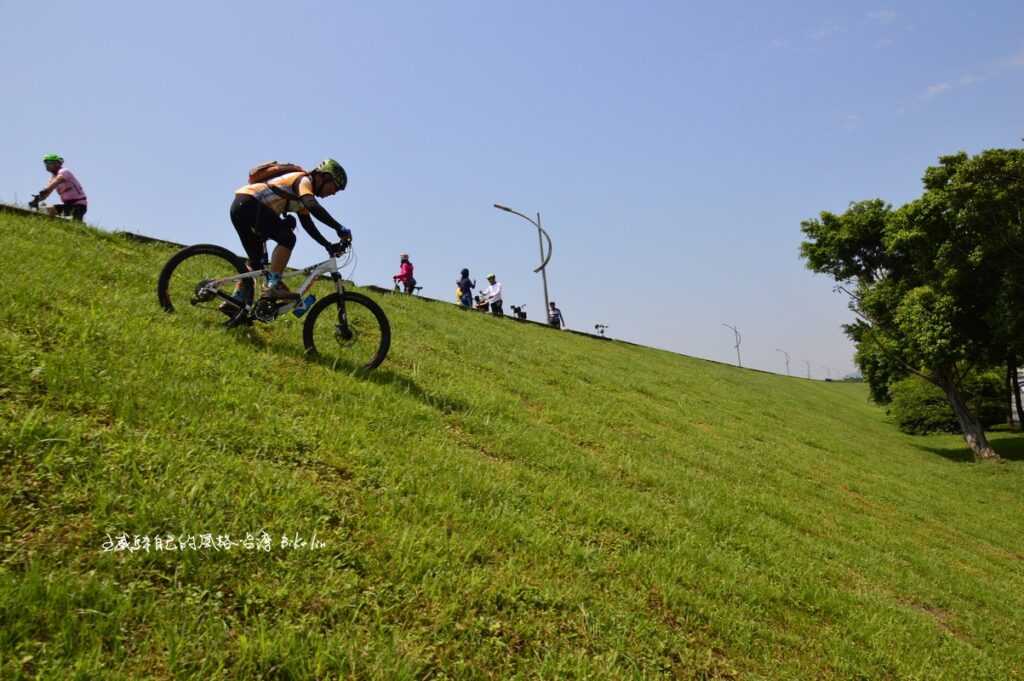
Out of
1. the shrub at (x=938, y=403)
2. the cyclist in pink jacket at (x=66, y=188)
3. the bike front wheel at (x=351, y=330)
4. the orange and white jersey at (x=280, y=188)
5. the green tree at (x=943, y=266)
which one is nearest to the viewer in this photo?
the orange and white jersey at (x=280, y=188)

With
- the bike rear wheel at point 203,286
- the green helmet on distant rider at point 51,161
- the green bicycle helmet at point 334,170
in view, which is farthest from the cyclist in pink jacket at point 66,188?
the green bicycle helmet at point 334,170

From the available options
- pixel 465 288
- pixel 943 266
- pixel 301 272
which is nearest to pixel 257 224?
pixel 301 272

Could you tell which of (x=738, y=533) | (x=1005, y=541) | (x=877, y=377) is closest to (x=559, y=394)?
(x=738, y=533)

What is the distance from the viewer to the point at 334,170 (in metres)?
7.09

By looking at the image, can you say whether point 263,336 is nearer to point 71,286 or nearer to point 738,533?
point 71,286

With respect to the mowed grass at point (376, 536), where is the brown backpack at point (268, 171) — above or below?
above

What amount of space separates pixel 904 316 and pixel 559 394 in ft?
65.3

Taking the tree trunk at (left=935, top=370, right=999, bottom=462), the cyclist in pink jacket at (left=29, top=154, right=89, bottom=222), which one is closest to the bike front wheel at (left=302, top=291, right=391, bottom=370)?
the cyclist in pink jacket at (left=29, top=154, right=89, bottom=222)

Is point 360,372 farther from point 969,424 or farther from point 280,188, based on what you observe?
point 969,424

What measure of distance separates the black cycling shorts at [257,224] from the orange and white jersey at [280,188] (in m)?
0.06

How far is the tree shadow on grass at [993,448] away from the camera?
26142mm

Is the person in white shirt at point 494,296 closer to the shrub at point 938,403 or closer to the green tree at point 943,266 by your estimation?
the green tree at point 943,266

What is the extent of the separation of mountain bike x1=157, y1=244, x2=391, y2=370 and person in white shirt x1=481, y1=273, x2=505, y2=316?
1879cm

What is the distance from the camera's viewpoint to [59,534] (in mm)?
2980
